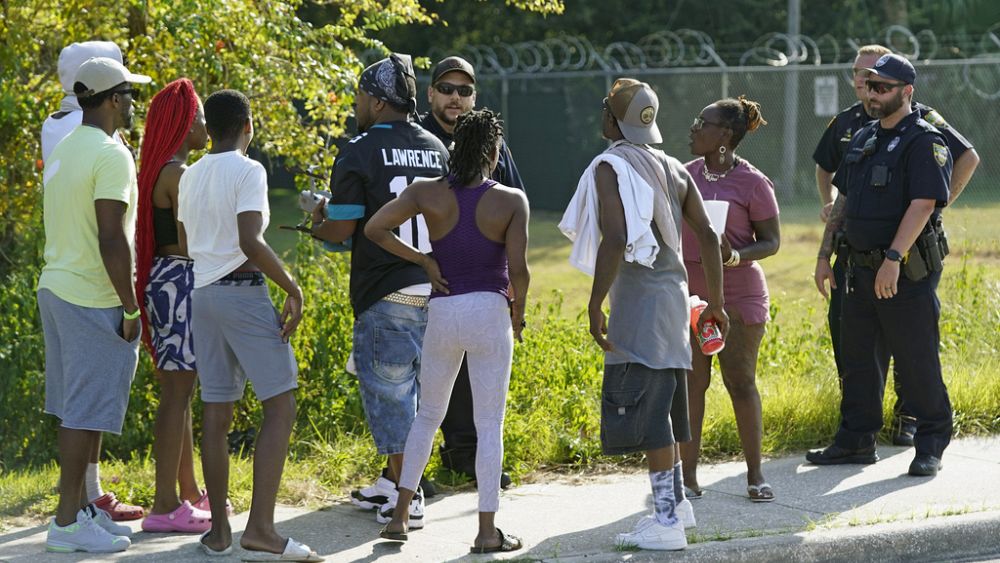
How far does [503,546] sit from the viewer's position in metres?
5.21

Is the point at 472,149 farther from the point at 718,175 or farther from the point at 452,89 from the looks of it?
the point at 718,175

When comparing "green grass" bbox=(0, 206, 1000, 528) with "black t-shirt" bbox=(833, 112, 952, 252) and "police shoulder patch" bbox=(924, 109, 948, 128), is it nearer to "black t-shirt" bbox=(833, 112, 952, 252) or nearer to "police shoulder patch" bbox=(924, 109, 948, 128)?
"black t-shirt" bbox=(833, 112, 952, 252)

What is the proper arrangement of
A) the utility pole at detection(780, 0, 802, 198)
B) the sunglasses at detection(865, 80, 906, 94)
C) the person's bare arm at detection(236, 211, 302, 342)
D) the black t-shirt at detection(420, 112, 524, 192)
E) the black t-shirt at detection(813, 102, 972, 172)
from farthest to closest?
1. the utility pole at detection(780, 0, 802, 198)
2. the black t-shirt at detection(813, 102, 972, 172)
3. the sunglasses at detection(865, 80, 906, 94)
4. the black t-shirt at detection(420, 112, 524, 192)
5. the person's bare arm at detection(236, 211, 302, 342)

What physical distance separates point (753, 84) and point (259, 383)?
59.7 ft

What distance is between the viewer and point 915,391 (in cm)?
657

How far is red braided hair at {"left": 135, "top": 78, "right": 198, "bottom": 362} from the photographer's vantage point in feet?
17.7

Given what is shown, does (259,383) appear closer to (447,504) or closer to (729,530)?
(447,504)

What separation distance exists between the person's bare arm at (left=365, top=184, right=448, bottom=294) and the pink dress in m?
1.42

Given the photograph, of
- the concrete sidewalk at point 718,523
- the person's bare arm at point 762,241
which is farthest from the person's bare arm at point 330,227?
the person's bare arm at point 762,241

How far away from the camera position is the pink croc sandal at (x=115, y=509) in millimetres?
5699

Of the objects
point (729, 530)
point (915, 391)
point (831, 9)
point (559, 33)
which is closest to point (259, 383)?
point (729, 530)

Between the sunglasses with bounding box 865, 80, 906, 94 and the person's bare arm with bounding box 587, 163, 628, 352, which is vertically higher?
the sunglasses with bounding box 865, 80, 906, 94

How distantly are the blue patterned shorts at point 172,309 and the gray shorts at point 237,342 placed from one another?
302mm

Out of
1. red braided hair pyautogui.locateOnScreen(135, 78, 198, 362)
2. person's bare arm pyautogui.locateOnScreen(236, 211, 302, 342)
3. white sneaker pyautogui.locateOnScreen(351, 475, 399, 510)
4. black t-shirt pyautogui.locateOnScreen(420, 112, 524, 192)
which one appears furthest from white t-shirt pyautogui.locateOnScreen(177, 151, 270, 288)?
black t-shirt pyautogui.locateOnScreen(420, 112, 524, 192)
